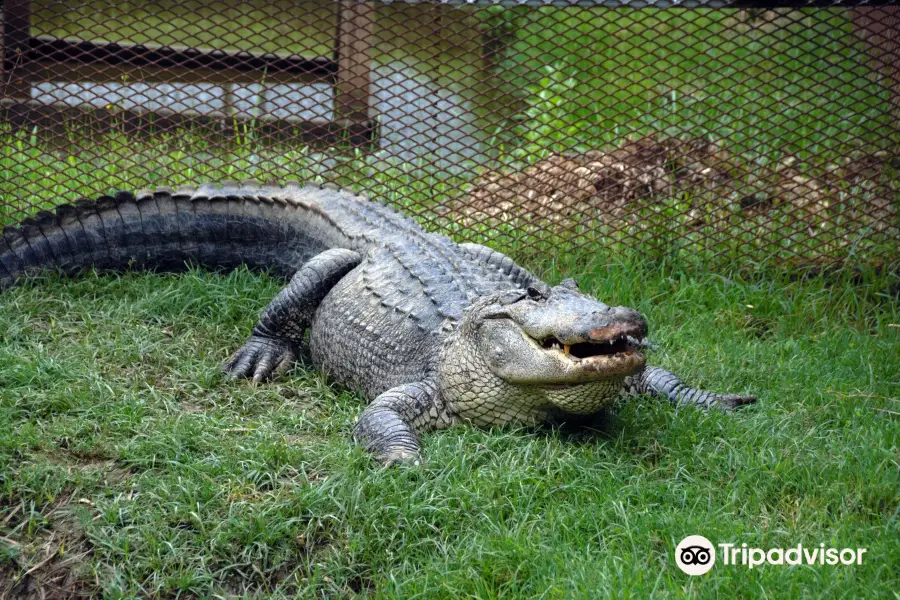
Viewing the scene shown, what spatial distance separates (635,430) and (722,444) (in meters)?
0.37

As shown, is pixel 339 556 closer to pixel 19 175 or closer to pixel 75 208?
pixel 75 208

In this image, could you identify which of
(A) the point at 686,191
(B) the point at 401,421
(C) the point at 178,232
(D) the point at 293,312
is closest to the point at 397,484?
(B) the point at 401,421

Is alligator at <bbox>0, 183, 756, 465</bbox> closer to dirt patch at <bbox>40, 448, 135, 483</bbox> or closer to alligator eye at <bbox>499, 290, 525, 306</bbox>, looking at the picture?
alligator eye at <bbox>499, 290, 525, 306</bbox>

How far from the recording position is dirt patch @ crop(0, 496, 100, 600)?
3.10 metres

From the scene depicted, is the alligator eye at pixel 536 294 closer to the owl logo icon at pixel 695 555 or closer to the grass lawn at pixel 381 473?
the grass lawn at pixel 381 473

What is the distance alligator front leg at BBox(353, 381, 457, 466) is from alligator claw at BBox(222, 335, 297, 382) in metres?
0.91

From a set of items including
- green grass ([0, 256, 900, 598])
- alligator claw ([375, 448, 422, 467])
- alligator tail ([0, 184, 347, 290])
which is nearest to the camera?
green grass ([0, 256, 900, 598])

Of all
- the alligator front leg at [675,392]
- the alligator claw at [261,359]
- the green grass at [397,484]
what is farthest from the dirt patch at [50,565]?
the alligator front leg at [675,392]

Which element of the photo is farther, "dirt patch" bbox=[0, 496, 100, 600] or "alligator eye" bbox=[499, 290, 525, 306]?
"alligator eye" bbox=[499, 290, 525, 306]

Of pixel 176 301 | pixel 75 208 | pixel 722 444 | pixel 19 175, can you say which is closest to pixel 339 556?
pixel 722 444

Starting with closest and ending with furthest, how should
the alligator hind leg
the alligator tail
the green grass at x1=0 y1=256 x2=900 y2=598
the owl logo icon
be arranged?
1. the owl logo icon
2. the green grass at x1=0 y1=256 x2=900 y2=598
3. the alligator hind leg
4. the alligator tail

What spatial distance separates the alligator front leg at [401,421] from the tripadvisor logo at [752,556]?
1.15 m

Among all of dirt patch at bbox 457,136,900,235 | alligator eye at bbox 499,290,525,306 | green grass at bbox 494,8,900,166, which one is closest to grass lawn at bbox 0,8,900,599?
alligator eye at bbox 499,290,525,306

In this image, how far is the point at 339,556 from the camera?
10.3 feet
